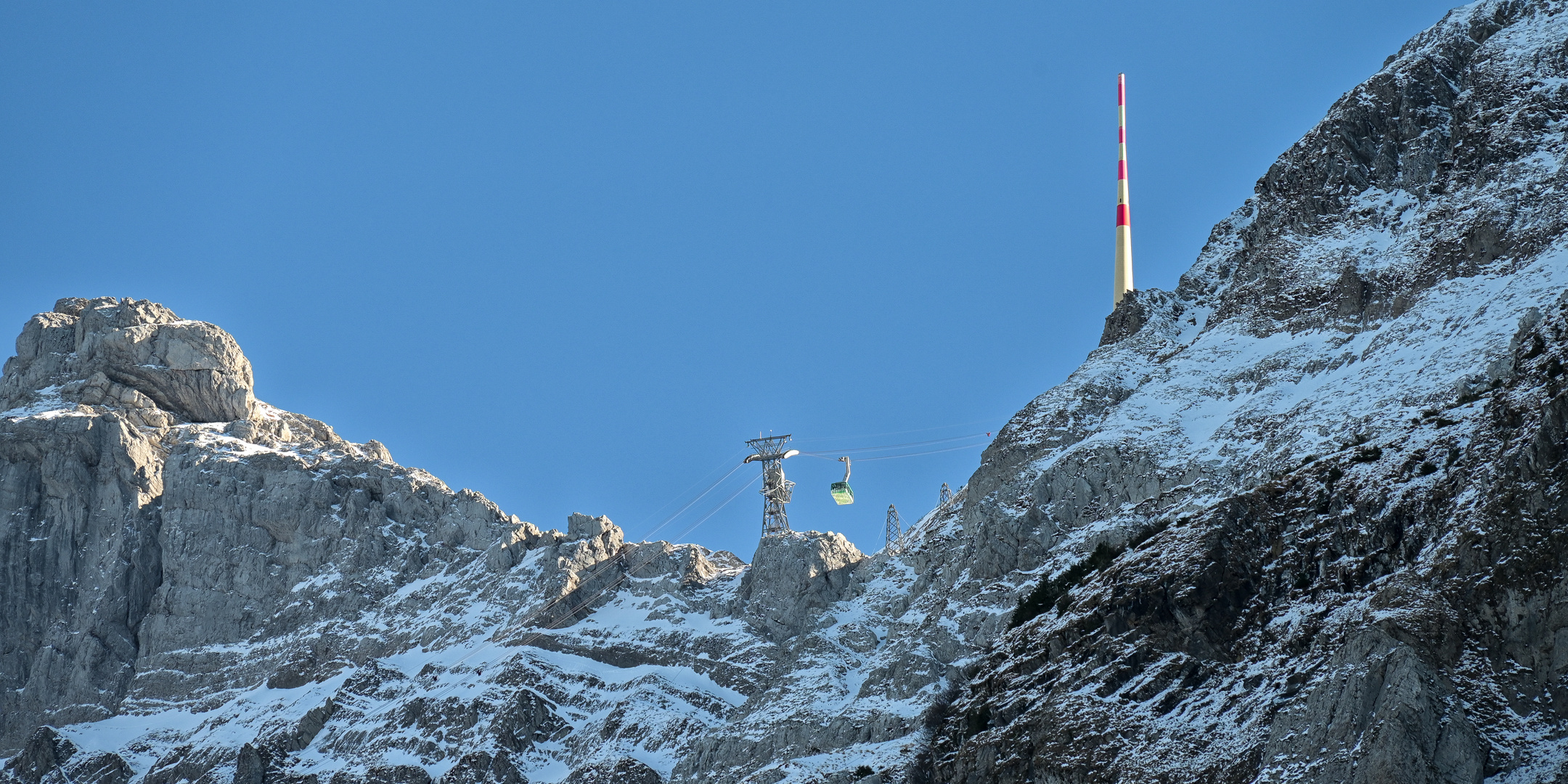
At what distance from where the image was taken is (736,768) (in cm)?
14350

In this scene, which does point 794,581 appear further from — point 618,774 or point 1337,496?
point 1337,496

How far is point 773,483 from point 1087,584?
75.4m

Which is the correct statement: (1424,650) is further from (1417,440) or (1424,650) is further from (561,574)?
(561,574)

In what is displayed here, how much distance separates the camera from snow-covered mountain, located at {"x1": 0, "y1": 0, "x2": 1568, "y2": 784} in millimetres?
91750

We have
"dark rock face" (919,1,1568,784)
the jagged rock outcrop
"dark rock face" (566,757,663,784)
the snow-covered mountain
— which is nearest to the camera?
"dark rock face" (919,1,1568,784)

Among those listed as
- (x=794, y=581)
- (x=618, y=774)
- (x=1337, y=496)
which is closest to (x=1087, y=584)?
(x=1337, y=496)

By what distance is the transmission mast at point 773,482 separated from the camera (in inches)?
7515

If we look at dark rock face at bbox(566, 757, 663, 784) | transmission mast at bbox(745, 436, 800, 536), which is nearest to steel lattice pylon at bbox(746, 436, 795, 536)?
transmission mast at bbox(745, 436, 800, 536)

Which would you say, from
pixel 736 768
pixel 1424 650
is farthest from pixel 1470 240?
pixel 736 768

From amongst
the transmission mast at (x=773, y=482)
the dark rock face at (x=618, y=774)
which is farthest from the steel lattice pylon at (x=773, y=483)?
the dark rock face at (x=618, y=774)

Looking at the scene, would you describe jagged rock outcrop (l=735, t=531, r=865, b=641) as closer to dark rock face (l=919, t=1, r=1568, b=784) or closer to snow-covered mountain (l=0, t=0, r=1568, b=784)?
snow-covered mountain (l=0, t=0, r=1568, b=784)

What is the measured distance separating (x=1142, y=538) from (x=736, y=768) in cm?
3679

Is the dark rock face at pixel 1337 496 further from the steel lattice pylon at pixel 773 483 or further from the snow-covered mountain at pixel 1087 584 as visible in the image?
the steel lattice pylon at pixel 773 483

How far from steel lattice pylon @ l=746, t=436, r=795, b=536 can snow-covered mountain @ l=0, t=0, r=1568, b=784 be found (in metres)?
7.71
